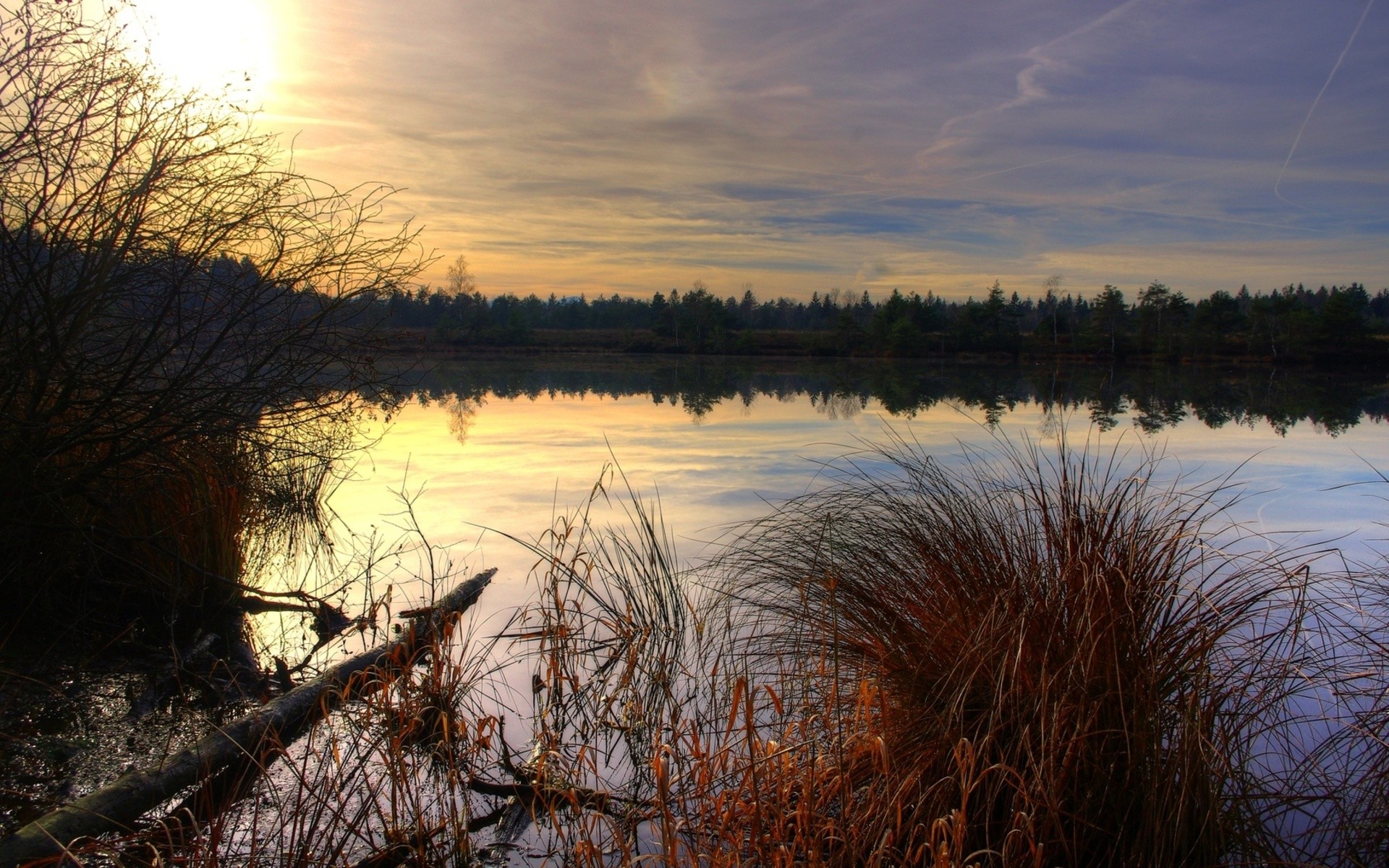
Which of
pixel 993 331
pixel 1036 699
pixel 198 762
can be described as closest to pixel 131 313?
pixel 198 762

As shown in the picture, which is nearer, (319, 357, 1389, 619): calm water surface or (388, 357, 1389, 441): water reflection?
(319, 357, 1389, 619): calm water surface

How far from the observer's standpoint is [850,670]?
4.23 meters

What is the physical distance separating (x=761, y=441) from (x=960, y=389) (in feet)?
52.0

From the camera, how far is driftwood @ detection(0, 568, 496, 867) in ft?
8.75

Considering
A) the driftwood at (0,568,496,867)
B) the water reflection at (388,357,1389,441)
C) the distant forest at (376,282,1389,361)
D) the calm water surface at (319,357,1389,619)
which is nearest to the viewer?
the driftwood at (0,568,496,867)

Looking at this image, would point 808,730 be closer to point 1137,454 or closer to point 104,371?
point 104,371

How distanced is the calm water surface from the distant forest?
17.6 metres

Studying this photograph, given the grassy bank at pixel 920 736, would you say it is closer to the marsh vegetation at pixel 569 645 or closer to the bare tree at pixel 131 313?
the marsh vegetation at pixel 569 645

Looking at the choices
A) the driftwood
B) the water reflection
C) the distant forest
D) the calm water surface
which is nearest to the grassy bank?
the driftwood

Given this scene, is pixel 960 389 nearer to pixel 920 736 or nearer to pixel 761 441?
pixel 761 441

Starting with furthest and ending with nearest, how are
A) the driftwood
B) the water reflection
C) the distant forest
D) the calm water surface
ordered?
the distant forest → the water reflection → the calm water surface → the driftwood

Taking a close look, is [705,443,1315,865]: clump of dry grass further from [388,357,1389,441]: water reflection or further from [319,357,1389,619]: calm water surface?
[388,357,1389,441]: water reflection

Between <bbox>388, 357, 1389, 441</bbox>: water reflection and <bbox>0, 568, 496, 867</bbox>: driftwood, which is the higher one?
<bbox>388, 357, 1389, 441</bbox>: water reflection

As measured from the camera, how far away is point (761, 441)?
15.8 meters
